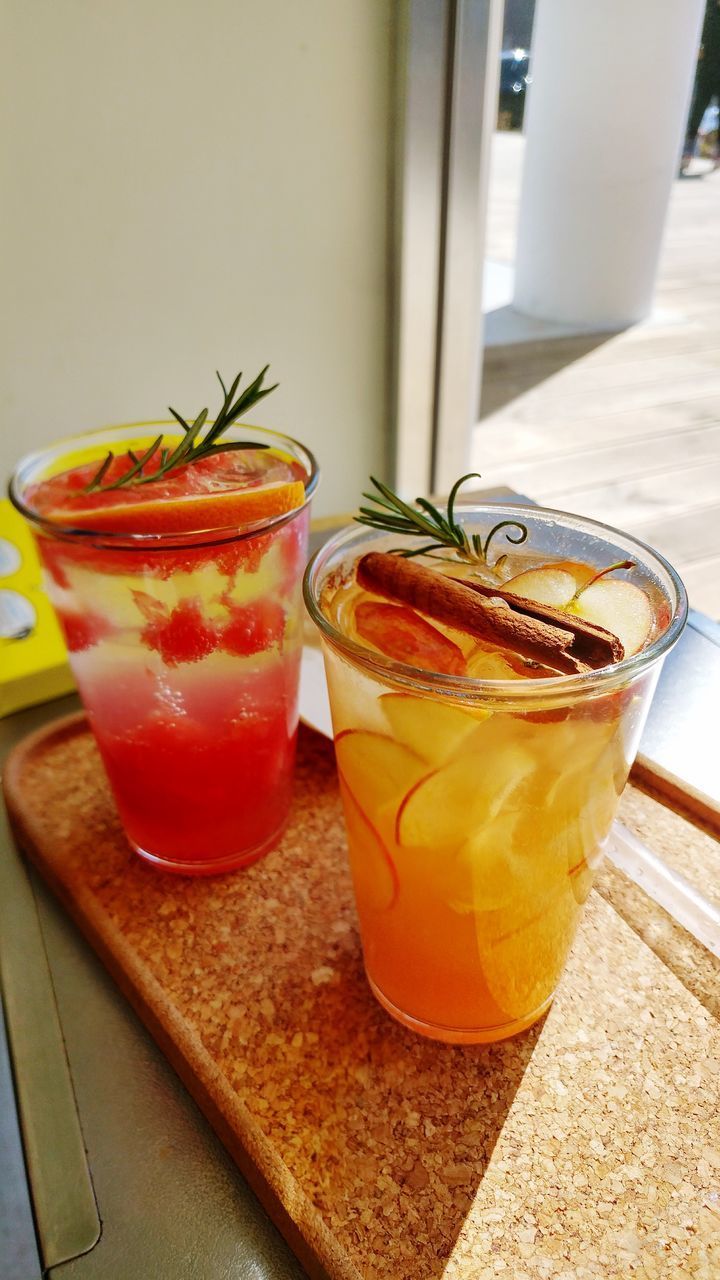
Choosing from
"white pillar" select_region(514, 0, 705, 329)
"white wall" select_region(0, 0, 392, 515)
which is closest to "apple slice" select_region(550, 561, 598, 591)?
"white wall" select_region(0, 0, 392, 515)

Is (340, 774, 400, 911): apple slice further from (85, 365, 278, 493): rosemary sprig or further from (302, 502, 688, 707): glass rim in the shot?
(85, 365, 278, 493): rosemary sprig

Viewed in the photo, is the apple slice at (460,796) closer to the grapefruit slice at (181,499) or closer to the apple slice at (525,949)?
the apple slice at (525,949)

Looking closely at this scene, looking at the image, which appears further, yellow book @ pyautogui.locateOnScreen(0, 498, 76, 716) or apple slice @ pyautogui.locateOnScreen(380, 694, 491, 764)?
yellow book @ pyautogui.locateOnScreen(0, 498, 76, 716)

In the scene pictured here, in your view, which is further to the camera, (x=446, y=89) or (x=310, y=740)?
(x=446, y=89)

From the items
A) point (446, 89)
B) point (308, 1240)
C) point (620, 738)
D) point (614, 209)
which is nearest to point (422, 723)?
point (620, 738)

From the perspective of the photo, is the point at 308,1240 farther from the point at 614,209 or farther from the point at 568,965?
the point at 614,209

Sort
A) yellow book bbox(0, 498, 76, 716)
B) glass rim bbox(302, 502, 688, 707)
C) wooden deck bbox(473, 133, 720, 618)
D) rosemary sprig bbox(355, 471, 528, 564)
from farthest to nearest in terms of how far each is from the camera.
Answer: wooden deck bbox(473, 133, 720, 618) → yellow book bbox(0, 498, 76, 716) → rosemary sprig bbox(355, 471, 528, 564) → glass rim bbox(302, 502, 688, 707)

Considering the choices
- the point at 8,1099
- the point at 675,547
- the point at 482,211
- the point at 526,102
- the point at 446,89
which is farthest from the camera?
the point at 675,547

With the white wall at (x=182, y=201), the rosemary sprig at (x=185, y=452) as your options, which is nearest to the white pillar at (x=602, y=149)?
the white wall at (x=182, y=201)
